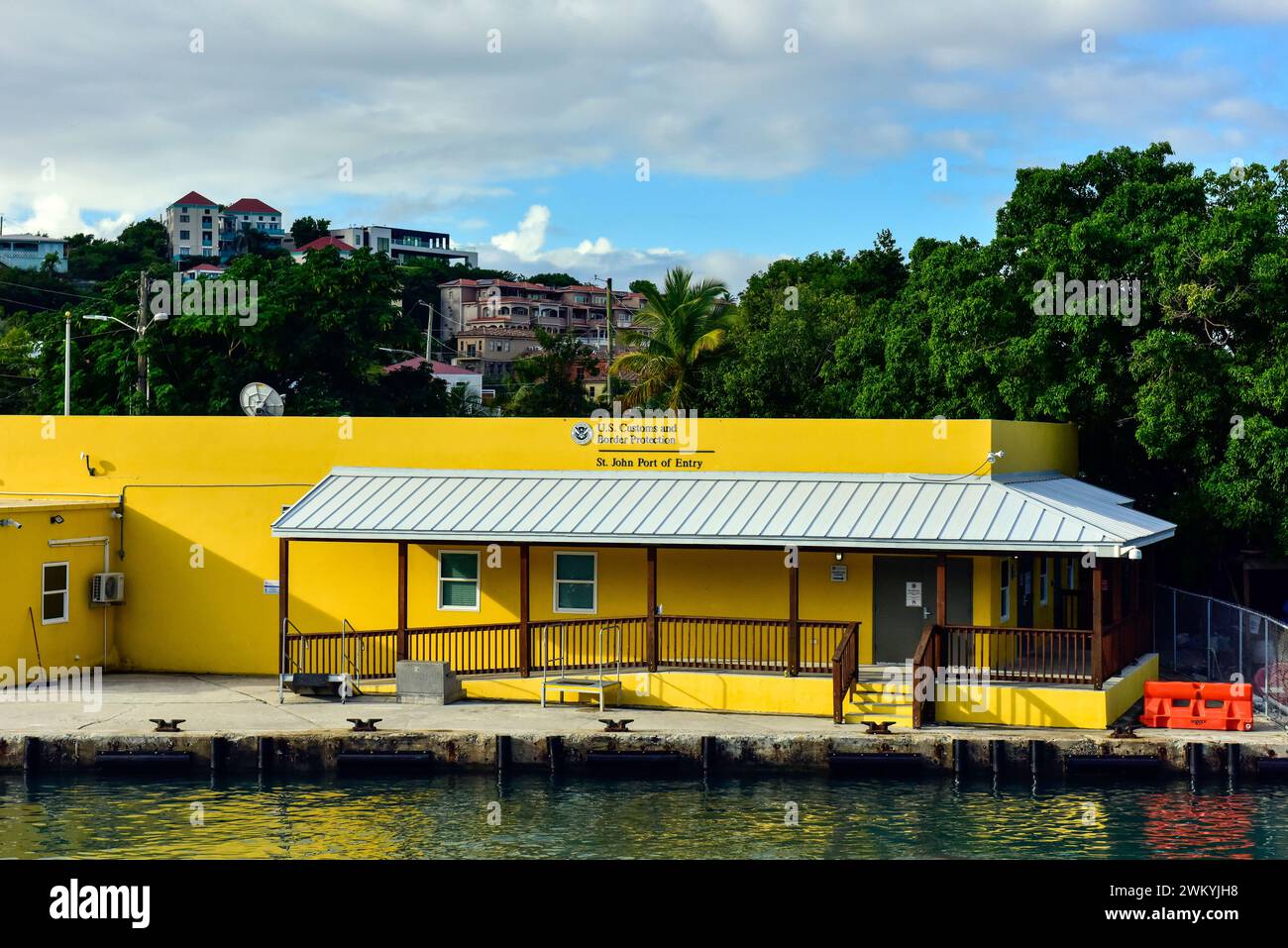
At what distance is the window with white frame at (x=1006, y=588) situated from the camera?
80.9 ft

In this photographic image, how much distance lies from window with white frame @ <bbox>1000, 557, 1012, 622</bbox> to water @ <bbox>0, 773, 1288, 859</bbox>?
17.4ft

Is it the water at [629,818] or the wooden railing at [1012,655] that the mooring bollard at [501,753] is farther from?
the wooden railing at [1012,655]

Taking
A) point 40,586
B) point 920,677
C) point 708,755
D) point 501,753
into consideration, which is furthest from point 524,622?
point 40,586

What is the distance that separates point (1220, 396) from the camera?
28531mm

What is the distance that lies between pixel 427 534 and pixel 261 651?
4774mm

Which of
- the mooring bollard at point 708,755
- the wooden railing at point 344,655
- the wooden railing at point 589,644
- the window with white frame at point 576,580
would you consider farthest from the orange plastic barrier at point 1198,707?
the wooden railing at point 344,655

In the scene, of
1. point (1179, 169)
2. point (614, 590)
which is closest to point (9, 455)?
point (614, 590)

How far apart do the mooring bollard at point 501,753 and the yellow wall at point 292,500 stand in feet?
15.3

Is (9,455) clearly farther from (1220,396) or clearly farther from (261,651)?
(1220,396)

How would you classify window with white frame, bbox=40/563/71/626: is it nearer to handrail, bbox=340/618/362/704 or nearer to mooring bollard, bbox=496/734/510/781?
handrail, bbox=340/618/362/704

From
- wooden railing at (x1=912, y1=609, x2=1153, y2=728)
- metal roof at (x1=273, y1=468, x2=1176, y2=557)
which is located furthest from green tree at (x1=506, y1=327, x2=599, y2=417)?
wooden railing at (x1=912, y1=609, x2=1153, y2=728)

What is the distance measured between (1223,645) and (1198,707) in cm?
438

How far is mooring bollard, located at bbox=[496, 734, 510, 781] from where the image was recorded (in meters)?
20.0

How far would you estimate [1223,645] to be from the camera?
82.8 feet
